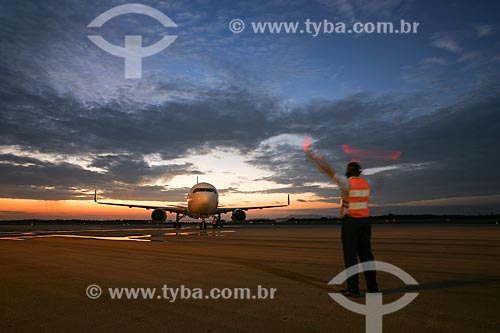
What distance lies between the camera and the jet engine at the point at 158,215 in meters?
35.9

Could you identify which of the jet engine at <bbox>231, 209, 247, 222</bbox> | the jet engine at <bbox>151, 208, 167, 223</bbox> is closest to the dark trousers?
the jet engine at <bbox>151, 208, 167, 223</bbox>

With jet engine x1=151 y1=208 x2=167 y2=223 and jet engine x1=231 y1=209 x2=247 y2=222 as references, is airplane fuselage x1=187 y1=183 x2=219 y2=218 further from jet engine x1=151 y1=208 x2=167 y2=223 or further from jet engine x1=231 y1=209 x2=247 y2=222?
jet engine x1=231 y1=209 x2=247 y2=222

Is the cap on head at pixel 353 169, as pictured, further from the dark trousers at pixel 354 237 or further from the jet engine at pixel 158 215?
the jet engine at pixel 158 215

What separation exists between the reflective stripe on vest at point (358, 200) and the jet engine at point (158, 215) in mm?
31706

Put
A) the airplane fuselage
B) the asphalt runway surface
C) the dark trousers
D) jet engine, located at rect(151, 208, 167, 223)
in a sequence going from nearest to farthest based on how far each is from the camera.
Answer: the asphalt runway surface < the dark trousers < the airplane fuselage < jet engine, located at rect(151, 208, 167, 223)

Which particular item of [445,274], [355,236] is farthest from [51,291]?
[445,274]

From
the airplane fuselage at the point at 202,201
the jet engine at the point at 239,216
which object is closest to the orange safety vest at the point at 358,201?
the airplane fuselage at the point at 202,201

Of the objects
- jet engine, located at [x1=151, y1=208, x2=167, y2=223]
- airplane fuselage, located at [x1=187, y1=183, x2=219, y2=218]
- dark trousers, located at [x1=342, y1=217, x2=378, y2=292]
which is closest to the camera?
dark trousers, located at [x1=342, y1=217, x2=378, y2=292]

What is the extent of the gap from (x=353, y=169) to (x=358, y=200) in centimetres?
58

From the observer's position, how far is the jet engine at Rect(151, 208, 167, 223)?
35938 millimetres

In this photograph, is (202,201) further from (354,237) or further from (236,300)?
(236,300)

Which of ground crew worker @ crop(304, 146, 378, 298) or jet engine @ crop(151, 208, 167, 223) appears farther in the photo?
jet engine @ crop(151, 208, 167, 223)

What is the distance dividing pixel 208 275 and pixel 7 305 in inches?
136

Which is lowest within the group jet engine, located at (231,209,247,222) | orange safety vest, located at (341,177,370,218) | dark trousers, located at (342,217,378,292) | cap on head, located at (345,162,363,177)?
jet engine, located at (231,209,247,222)
